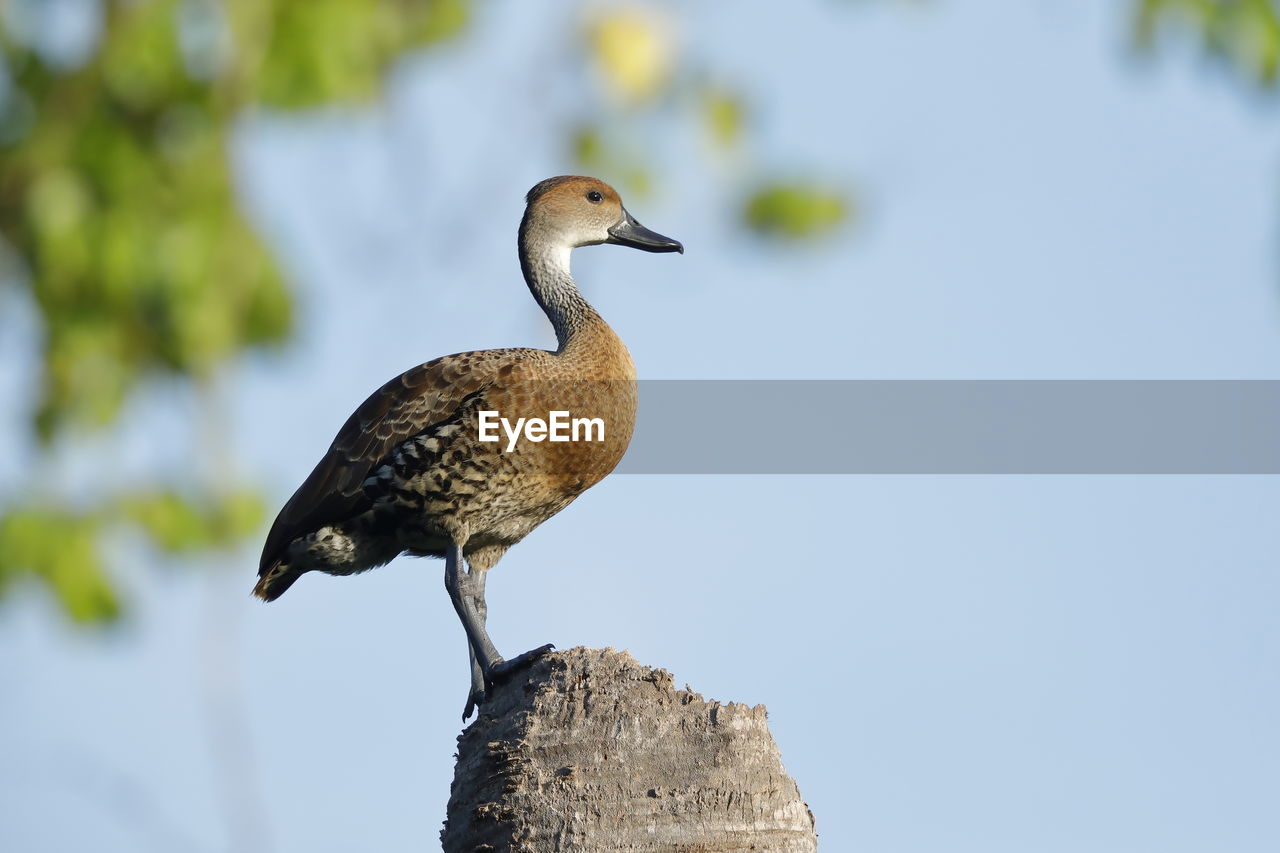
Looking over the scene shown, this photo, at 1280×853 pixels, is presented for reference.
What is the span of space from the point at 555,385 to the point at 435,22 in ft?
8.04

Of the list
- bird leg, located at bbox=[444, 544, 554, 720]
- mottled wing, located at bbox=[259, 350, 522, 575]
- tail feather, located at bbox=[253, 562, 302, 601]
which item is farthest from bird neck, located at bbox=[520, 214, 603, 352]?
tail feather, located at bbox=[253, 562, 302, 601]

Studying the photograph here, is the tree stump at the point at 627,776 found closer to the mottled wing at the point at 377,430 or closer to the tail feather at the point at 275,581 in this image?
the mottled wing at the point at 377,430

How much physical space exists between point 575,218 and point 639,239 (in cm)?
31

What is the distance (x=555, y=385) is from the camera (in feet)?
20.5

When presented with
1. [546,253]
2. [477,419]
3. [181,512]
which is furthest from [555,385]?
[181,512]

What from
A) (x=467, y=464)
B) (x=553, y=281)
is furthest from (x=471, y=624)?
(x=553, y=281)

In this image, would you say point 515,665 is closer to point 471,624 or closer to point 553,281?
point 471,624

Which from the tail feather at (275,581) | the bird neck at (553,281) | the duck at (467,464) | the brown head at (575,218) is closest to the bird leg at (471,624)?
the duck at (467,464)

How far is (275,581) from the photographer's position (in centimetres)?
686

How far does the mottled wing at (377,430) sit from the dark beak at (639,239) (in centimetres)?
111

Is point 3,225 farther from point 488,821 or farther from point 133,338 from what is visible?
point 488,821

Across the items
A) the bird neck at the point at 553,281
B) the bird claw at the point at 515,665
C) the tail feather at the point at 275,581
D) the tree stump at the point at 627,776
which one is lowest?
the tree stump at the point at 627,776

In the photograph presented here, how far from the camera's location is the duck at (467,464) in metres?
6.12

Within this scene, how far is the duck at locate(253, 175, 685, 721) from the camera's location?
612 centimetres
